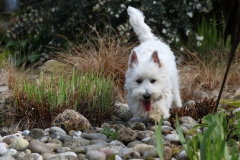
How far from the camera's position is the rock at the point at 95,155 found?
3478mm

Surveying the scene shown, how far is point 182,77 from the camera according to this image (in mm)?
7145

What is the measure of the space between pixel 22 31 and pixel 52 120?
5428 millimetres

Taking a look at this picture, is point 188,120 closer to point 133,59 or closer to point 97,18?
point 133,59

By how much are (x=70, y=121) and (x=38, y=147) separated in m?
0.86

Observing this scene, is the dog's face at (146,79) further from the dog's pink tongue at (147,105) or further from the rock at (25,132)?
the rock at (25,132)

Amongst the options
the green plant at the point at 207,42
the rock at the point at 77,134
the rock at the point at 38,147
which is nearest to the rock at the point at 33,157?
the rock at the point at 38,147

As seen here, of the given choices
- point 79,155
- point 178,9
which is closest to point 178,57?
point 178,9

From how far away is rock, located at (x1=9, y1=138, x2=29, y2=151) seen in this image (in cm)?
382

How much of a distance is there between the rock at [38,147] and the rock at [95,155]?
37 centimetres

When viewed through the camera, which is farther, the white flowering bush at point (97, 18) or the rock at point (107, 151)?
the white flowering bush at point (97, 18)

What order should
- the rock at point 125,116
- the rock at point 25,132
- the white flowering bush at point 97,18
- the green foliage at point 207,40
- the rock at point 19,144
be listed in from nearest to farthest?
1. the rock at point 19,144
2. the rock at point 25,132
3. the rock at point 125,116
4. the white flowering bush at point 97,18
5. the green foliage at point 207,40

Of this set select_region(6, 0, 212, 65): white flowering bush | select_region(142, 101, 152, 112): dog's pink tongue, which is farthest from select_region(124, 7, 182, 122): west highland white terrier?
select_region(6, 0, 212, 65): white flowering bush

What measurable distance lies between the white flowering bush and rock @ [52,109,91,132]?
335cm

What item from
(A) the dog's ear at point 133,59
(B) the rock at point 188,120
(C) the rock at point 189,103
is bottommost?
(C) the rock at point 189,103
